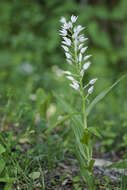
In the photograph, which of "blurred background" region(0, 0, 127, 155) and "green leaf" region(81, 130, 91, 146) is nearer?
"green leaf" region(81, 130, 91, 146)

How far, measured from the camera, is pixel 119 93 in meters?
3.98

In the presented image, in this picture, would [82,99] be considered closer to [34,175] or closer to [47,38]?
A: [34,175]

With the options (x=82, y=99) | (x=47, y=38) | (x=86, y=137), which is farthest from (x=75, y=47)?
(x=47, y=38)

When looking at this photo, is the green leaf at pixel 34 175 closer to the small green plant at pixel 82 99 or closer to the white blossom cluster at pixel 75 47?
the small green plant at pixel 82 99

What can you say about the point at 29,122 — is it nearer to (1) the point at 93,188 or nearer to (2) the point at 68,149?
(2) the point at 68,149

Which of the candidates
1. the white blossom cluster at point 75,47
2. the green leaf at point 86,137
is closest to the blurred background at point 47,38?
the white blossom cluster at point 75,47

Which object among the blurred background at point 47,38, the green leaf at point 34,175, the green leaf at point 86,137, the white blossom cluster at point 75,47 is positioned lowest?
the green leaf at point 34,175

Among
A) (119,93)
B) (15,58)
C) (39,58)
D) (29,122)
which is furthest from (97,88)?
(29,122)

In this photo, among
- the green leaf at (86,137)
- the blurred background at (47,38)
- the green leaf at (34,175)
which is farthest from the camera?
the blurred background at (47,38)

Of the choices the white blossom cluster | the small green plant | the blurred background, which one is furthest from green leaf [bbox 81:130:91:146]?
the blurred background

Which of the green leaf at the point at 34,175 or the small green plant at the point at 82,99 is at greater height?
the small green plant at the point at 82,99

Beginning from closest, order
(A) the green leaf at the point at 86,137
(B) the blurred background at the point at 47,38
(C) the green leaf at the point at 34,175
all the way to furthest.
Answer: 1. (A) the green leaf at the point at 86,137
2. (C) the green leaf at the point at 34,175
3. (B) the blurred background at the point at 47,38

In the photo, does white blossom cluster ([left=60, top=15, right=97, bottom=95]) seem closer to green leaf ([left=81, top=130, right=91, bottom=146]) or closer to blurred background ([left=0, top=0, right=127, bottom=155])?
green leaf ([left=81, top=130, right=91, bottom=146])

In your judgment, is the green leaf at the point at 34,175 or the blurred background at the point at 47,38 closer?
the green leaf at the point at 34,175
